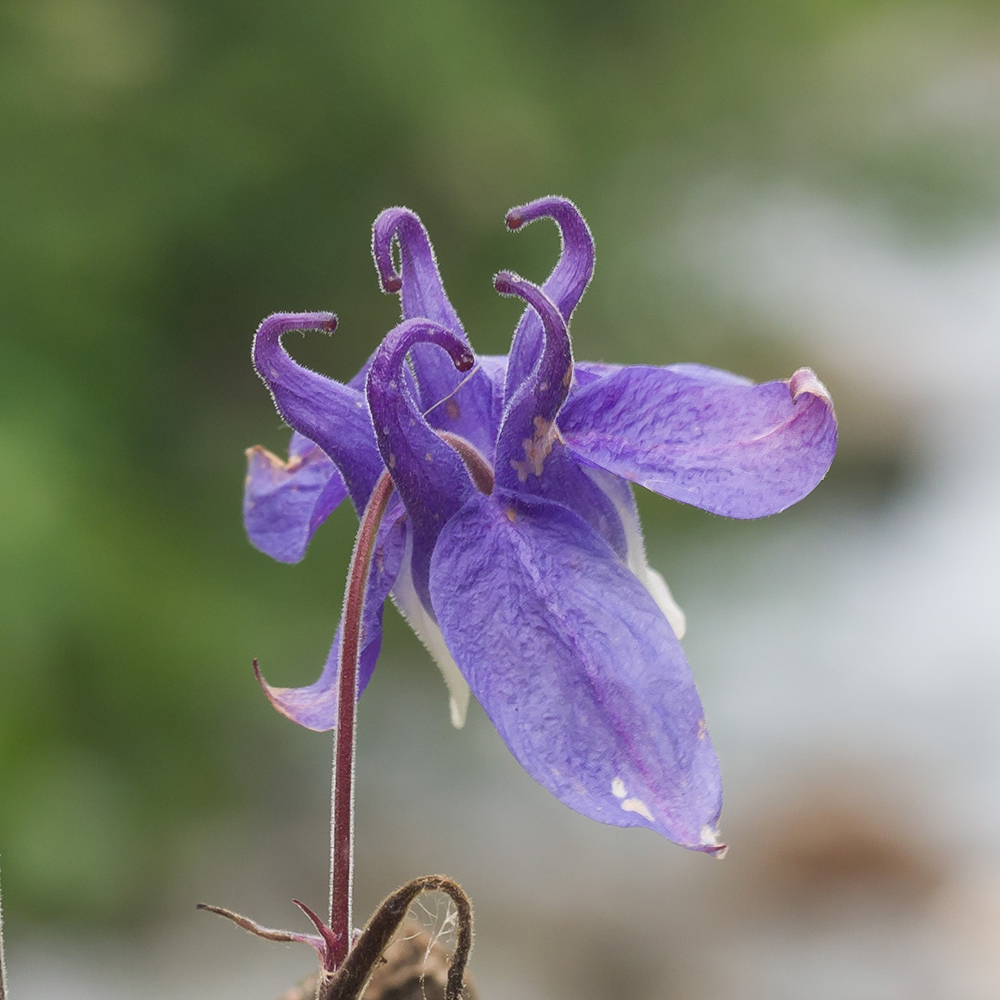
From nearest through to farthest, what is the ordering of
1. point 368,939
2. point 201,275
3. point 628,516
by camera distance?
point 368,939
point 628,516
point 201,275

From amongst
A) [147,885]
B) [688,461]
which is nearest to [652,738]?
[688,461]

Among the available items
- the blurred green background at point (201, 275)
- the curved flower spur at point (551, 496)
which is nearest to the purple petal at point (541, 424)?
the curved flower spur at point (551, 496)

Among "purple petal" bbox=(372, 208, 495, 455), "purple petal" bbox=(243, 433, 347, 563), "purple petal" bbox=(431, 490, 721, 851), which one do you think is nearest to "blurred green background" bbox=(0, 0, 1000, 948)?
"purple petal" bbox=(243, 433, 347, 563)

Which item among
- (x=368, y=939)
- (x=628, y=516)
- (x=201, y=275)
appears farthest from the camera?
(x=201, y=275)

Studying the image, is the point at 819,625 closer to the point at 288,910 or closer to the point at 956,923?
the point at 956,923

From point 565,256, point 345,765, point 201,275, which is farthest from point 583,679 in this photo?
point 201,275

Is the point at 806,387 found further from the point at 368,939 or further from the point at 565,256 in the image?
the point at 368,939
